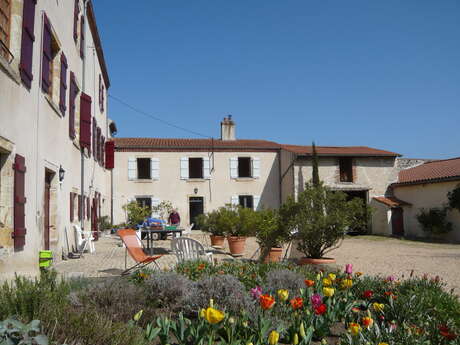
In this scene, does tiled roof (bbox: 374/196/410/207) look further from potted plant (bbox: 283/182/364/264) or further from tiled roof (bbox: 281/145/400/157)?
potted plant (bbox: 283/182/364/264)

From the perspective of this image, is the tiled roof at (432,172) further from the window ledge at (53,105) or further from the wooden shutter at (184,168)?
the window ledge at (53,105)

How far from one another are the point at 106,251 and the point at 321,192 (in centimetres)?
663

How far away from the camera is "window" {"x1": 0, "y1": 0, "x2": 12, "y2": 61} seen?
5.49 metres

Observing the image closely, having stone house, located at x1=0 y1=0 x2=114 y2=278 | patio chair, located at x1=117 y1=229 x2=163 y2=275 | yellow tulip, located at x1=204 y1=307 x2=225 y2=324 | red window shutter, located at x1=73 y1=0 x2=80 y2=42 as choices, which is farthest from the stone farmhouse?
yellow tulip, located at x1=204 y1=307 x2=225 y2=324

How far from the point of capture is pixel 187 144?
22719 mm

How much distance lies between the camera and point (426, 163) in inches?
958

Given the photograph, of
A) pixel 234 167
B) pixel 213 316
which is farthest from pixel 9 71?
pixel 234 167

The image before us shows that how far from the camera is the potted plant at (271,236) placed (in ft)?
26.4

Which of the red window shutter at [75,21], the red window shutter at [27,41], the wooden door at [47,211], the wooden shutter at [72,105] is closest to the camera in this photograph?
the red window shutter at [27,41]

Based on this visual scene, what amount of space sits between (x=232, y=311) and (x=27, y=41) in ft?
16.8

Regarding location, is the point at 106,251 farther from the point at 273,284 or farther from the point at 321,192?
the point at 273,284

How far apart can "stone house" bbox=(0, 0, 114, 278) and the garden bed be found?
2.28m

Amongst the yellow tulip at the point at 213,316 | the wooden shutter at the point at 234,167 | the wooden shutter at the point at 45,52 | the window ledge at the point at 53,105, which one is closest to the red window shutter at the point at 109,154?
the wooden shutter at the point at 234,167

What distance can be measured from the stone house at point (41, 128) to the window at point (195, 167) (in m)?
10.9
